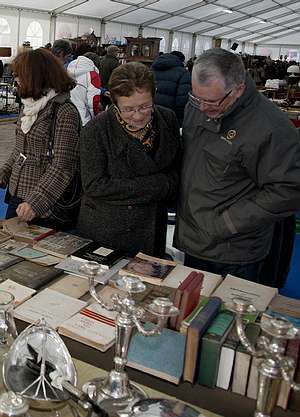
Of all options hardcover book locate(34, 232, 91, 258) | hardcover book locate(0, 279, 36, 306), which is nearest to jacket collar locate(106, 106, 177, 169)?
hardcover book locate(34, 232, 91, 258)

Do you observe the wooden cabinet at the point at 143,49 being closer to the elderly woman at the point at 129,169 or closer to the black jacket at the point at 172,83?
the black jacket at the point at 172,83

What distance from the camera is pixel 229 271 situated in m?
1.81

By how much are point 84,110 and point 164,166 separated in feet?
9.38

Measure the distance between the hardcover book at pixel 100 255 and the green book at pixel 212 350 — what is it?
58 centimetres

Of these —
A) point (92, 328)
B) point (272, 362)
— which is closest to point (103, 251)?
point (92, 328)

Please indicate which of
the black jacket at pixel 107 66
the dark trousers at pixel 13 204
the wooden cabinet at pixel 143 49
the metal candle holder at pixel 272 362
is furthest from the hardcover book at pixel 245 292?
the wooden cabinet at pixel 143 49

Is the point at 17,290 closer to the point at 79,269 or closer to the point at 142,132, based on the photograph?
the point at 79,269

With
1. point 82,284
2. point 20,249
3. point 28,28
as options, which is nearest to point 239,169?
point 82,284

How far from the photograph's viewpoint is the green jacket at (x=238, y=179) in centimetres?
158

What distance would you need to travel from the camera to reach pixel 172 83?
3934 mm

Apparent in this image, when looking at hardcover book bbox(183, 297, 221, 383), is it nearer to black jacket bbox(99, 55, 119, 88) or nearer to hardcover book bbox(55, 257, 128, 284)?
hardcover book bbox(55, 257, 128, 284)

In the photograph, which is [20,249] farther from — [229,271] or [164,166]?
[229,271]

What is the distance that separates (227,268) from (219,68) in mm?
692

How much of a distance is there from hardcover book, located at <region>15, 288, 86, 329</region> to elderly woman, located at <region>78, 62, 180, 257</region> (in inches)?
17.8
